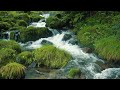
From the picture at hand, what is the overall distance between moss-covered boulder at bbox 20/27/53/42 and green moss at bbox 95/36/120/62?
155 cm

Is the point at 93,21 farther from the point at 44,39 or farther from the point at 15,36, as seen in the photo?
the point at 15,36

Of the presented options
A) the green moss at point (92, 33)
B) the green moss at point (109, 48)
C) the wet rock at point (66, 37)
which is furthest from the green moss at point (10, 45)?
the green moss at point (109, 48)

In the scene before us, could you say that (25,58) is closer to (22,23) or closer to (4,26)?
(4,26)

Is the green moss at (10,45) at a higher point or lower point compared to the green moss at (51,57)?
higher

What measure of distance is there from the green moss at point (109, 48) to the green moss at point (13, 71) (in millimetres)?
2109

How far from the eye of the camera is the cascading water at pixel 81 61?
6.40 meters

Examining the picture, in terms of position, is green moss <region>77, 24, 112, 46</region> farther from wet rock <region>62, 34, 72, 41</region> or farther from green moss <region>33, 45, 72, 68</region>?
green moss <region>33, 45, 72, 68</region>

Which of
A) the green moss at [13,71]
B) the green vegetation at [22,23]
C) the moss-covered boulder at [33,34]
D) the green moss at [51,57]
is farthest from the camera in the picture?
the green vegetation at [22,23]

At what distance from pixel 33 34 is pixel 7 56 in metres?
1.52

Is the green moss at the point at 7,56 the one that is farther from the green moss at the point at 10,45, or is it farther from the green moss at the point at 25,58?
the green moss at the point at 10,45

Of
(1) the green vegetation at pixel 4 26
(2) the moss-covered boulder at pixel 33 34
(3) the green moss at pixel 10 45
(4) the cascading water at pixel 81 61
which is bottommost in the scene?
(4) the cascading water at pixel 81 61

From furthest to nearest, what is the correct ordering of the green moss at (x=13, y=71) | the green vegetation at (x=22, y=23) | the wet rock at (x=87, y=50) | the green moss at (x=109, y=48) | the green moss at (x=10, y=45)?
the green vegetation at (x=22, y=23), the wet rock at (x=87, y=50), the green moss at (x=10, y=45), the green moss at (x=109, y=48), the green moss at (x=13, y=71)
